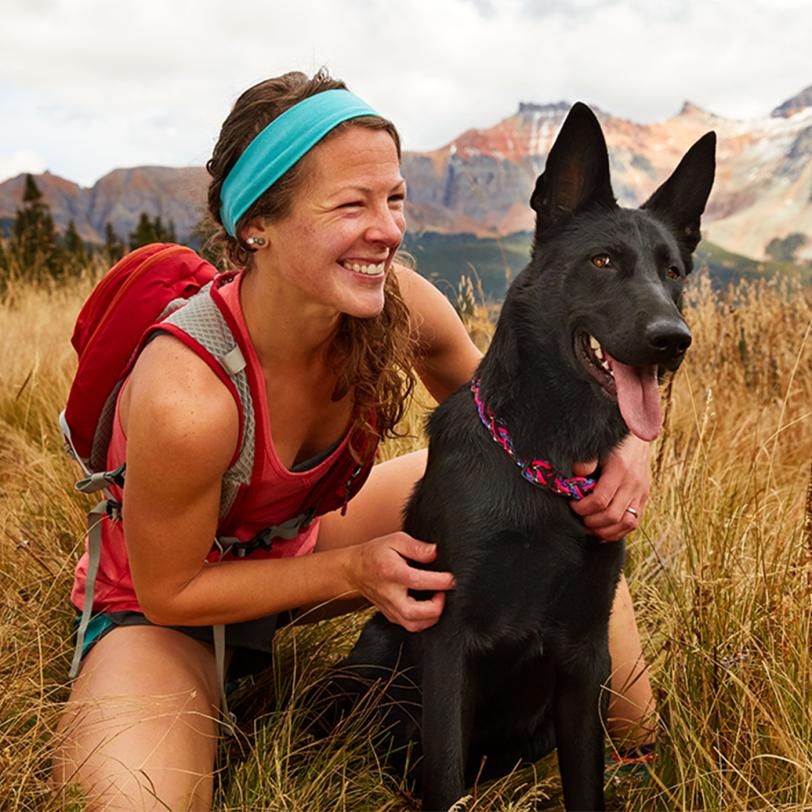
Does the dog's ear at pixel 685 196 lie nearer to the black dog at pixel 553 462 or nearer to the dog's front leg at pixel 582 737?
the black dog at pixel 553 462

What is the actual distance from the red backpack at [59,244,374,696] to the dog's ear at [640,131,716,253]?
0.85m

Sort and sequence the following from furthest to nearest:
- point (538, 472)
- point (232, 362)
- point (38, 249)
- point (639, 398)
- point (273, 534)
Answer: point (38, 249)
point (273, 534)
point (232, 362)
point (538, 472)
point (639, 398)

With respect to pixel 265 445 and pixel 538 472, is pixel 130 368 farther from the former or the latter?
pixel 538 472

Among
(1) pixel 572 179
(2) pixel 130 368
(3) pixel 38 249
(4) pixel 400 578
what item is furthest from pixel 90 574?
(3) pixel 38 249

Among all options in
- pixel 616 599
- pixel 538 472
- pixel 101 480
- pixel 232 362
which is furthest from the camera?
pixel 616 599

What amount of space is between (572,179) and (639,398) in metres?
0.49

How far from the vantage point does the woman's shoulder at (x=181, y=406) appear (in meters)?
1.78

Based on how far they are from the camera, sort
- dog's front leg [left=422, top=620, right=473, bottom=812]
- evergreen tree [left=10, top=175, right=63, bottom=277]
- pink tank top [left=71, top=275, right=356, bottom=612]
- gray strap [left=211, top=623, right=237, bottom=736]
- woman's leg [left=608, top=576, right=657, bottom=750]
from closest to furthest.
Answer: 1. dog's front leg [left=422, top=620, right=473, bottom=812]
2. pink tank top [left=71, top=275, right=356, bottom=612]
3. gray strap [left=211, top=623, right=237, bottom=736]
4. woman's leg [left=608, top=576, right=657, bottom=750]
5. evergreen tree [left=10, top=175, right=63, bottom=277]

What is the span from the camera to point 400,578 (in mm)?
1768

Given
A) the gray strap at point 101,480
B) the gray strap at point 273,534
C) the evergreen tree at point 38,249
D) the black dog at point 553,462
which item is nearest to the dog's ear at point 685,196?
the black dog at point 553,462

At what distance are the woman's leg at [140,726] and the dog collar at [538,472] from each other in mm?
826

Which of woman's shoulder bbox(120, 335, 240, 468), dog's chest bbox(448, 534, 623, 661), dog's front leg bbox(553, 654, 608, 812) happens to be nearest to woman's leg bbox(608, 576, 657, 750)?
dog's front leg bbox(553, 654, 608, 812)

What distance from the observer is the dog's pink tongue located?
162cm

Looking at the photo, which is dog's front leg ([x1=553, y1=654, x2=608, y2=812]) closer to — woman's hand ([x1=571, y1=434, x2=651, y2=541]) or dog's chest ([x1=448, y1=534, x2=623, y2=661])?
dog's chest ([x1=448, y1=534, x2=623, y2=661])
